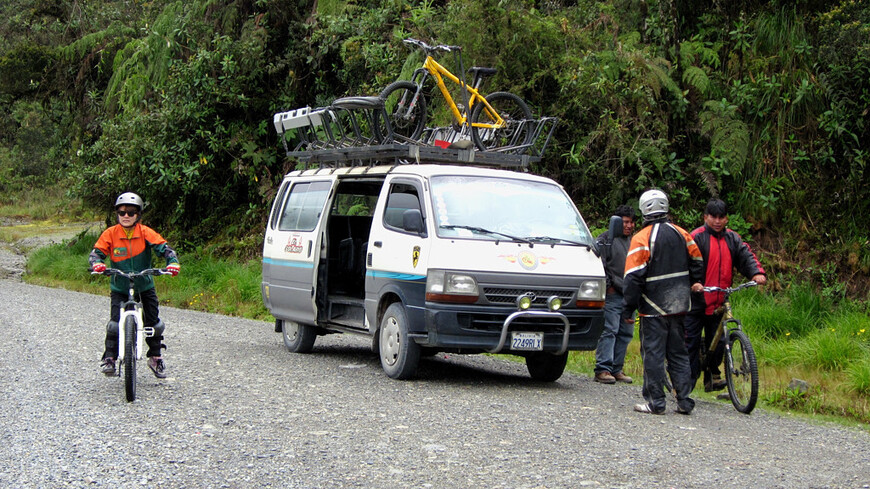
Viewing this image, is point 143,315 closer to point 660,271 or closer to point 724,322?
point 660,271

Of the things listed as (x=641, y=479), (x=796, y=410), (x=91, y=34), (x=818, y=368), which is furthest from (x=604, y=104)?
(x=91, y=34)

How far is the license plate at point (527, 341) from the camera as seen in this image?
30.1ft

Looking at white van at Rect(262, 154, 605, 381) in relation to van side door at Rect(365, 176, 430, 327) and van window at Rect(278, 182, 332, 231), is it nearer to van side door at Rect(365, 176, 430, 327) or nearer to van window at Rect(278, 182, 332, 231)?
van side door at Rect(365, 176, 430, 327)

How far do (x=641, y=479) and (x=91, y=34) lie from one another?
22.8m

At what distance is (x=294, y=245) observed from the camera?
39.1 ft

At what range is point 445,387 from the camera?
954cm

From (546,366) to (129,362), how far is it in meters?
4.06

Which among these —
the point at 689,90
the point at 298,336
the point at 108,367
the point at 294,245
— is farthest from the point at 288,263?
the point at 689,90

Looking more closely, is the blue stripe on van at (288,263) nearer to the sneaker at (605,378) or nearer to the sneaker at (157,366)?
the sneaker at (157,366)

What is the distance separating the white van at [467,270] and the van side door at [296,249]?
4cm

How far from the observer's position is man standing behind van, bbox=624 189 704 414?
28.0ft

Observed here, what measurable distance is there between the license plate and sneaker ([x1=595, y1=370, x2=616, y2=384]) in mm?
1572

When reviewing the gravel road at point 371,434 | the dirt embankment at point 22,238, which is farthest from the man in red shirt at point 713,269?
the dirt embankment at point 22,238

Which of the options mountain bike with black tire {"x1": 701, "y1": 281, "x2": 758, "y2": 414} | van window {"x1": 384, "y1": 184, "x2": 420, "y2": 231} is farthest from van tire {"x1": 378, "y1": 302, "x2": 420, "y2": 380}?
mountain bike with black tire {"x1": 701, "y1": 281, "x2": 758, "y2": 414}
